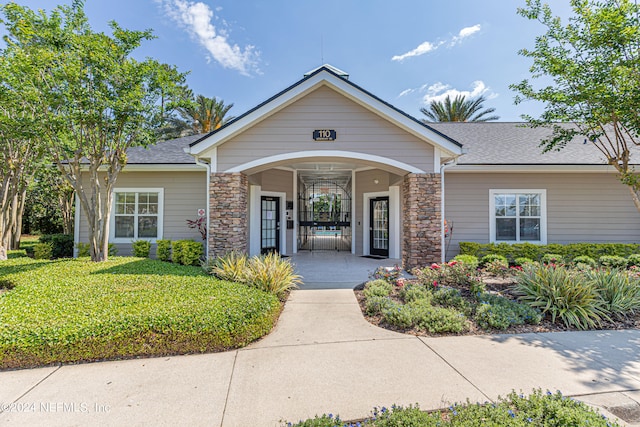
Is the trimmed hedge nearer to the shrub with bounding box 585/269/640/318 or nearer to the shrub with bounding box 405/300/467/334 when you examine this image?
the shrub with bounding box 585/269/640/318

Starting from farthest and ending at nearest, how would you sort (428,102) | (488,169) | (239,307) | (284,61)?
(428,102) → (284,61) → (488,169) → (239,307)

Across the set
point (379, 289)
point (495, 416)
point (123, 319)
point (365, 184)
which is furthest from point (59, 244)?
point (495, 416)

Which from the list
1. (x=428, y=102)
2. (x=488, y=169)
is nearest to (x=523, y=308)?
(x=488, y=169)

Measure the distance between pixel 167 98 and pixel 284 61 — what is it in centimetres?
541

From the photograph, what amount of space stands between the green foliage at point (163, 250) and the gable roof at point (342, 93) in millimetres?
3346

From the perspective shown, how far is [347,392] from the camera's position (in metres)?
2.64

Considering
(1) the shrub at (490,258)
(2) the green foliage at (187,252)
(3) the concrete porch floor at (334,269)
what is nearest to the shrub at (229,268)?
(3) the concrete porch floor at (334,269)

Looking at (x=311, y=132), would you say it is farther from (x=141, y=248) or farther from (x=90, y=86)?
(x=141, y=248)

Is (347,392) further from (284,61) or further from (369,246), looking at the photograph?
(284,61)

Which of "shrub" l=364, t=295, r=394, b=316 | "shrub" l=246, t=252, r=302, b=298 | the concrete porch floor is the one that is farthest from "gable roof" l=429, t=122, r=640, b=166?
"shrub" l=246, t=252, r=302, b=298

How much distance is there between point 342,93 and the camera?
713 cm

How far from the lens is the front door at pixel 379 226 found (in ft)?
35.3

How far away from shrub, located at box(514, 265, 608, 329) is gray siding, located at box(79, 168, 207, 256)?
9.05 metres

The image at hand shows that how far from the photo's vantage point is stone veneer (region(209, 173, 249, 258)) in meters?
7.12
